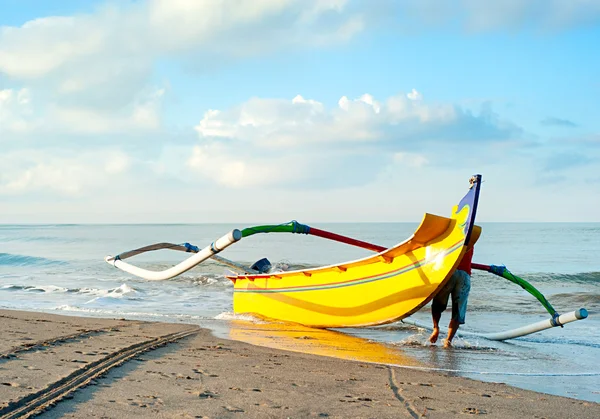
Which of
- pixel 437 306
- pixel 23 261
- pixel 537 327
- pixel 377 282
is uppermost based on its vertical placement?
pixel 377 282

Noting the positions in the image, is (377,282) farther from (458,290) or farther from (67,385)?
(67,385)

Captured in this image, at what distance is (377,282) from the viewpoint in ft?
25.3

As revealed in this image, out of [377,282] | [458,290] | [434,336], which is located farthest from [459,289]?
[377,282]

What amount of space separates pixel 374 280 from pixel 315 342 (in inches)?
44.0

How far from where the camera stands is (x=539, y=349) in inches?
300

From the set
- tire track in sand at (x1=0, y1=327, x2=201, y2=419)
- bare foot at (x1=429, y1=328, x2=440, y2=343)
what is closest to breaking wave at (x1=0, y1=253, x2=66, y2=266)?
bare foot at (x1=429, y1=328, x2=440, y2=343)

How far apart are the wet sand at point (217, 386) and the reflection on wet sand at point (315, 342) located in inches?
20.3

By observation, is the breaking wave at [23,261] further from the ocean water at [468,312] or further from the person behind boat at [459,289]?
the person behind boat at [459,289]

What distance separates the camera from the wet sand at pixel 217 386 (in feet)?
11.4

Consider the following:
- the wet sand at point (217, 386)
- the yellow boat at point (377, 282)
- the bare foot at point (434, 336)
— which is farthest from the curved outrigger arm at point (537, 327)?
the wet sand at point (217, 386)

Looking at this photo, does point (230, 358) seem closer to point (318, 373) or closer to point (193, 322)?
point (318, 373)

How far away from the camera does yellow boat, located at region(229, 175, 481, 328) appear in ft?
22.4

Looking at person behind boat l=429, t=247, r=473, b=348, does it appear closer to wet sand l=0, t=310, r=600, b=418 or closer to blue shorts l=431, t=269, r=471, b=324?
blue shorts l=431, t=269, r=471, b=324

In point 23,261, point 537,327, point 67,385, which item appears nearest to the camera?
point 67,385
